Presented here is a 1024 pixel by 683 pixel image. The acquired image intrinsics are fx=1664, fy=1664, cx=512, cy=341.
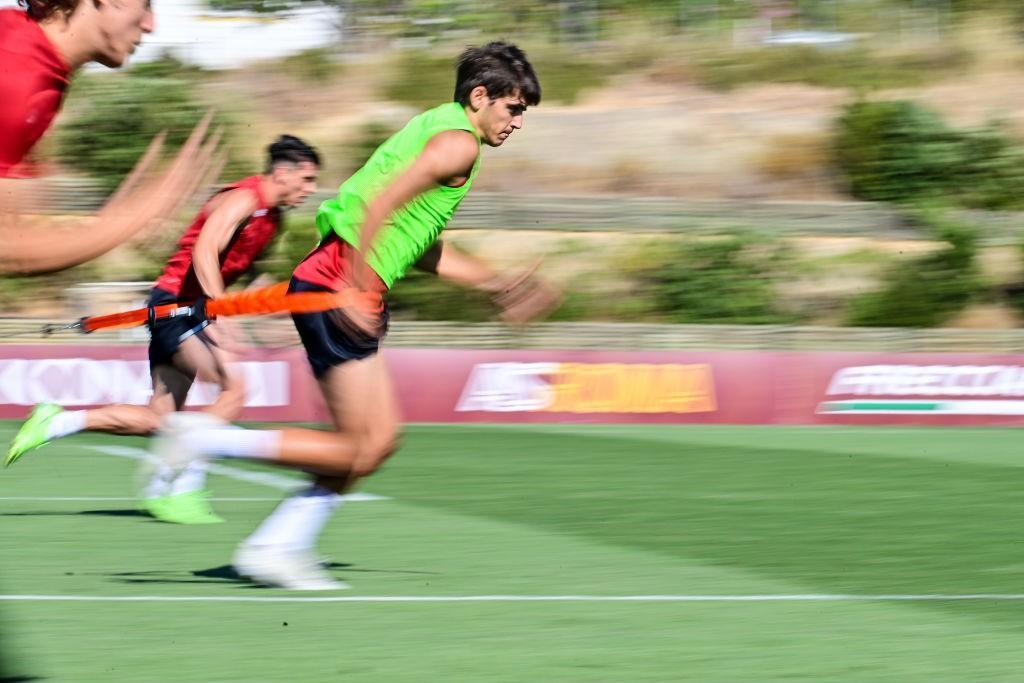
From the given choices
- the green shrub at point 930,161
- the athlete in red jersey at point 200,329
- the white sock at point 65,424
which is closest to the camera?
the white sock at point 65,424

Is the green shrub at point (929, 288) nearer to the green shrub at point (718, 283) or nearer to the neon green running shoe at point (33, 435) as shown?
the green shrub at point (718, 283)

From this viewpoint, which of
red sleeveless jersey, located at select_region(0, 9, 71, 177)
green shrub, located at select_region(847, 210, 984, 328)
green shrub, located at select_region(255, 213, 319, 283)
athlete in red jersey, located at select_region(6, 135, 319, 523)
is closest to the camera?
red sleeveless jersey, located at select_region(0, 9, 71, 177)

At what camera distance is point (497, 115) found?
593 cm

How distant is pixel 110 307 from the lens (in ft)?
63.2

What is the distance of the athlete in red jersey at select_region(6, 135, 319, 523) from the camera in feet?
26.3

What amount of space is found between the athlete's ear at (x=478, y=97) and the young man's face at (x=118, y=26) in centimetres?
234

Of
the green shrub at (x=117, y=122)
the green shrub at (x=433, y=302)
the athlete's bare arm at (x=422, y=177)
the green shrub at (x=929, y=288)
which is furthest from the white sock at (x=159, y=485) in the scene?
the green shrub at (x=117, y=122)

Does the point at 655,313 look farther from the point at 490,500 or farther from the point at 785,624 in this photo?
the point at 785,624

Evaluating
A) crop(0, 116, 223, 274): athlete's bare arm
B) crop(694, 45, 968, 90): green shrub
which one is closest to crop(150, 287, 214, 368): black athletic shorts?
crop(0, 116, 223, 274): athlete's bare arm

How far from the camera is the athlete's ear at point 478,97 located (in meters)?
5.92

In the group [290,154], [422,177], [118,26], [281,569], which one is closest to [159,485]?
[290,154]

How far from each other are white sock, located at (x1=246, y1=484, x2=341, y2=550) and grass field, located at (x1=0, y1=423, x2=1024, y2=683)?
0.20 meters

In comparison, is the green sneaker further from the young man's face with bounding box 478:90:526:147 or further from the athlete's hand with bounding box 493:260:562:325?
the young man's face with bounding box 478:90:526:147

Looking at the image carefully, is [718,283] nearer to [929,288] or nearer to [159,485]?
[929,288]
